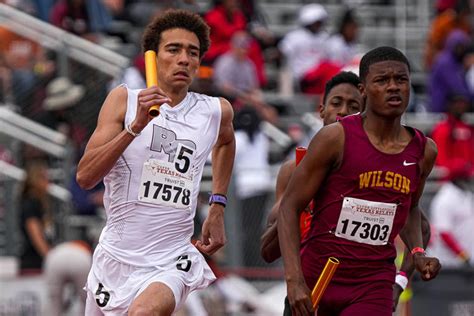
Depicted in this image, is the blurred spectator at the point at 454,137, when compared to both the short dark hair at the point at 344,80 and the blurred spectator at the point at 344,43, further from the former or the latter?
the short dark hair at the point at 344,80

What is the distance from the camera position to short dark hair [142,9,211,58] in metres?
8.37

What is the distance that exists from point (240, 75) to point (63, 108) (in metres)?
2.71

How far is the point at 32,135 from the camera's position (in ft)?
50.7

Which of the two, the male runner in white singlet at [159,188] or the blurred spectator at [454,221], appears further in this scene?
the blurred spectator at [454,221]

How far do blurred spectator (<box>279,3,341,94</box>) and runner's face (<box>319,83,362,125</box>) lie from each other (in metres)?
9.56

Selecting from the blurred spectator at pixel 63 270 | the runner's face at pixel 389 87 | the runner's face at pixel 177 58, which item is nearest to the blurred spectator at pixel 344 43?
the blurred spectator at pixel 63 270

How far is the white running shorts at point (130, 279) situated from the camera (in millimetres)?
8047

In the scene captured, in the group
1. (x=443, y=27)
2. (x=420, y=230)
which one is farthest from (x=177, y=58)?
(x=443, y=27)

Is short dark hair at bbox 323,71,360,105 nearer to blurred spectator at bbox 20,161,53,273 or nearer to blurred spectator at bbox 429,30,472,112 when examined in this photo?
blurred spectator at bbox 20,161,53,273

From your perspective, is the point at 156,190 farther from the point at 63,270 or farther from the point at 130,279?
the point at 63,270

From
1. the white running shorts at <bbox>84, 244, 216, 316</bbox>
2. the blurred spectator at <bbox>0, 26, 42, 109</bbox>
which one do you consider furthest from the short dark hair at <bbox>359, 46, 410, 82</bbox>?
the blurred spectator at <bbox>0, 26, 42, 109</bbox>

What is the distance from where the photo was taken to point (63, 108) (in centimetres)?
1565

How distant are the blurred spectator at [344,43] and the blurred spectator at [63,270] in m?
5.73

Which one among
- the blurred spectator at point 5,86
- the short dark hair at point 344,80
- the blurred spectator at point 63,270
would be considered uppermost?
the blurred spectator at point 5,86
